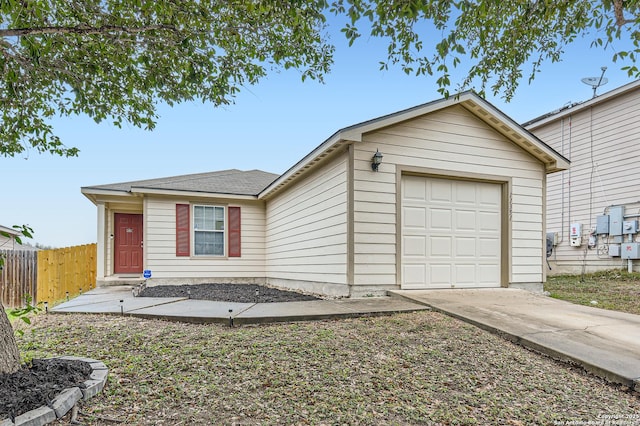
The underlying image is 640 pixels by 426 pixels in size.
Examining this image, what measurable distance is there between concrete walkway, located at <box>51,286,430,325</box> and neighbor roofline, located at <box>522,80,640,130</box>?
9733mm

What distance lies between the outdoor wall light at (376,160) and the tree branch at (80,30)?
344 centimetres

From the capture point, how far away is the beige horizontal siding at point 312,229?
6.44m

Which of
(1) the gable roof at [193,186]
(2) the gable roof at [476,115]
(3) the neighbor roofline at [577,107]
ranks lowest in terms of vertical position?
(1) the gable roof at [193,186]

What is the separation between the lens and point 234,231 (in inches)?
415

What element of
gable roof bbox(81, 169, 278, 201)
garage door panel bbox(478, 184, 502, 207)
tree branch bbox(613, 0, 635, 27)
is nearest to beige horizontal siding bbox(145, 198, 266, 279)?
gable roof bbox(81, 169, 278, 201)

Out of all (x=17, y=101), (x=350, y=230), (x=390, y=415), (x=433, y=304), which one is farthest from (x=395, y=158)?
(x=17, y=101)

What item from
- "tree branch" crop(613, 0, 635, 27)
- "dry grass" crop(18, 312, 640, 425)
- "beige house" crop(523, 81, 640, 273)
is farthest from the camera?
"beige house" crop(523, 81, 640, 273)

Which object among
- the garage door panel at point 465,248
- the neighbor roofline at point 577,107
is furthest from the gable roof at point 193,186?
the neighbor roofline at point 577,107

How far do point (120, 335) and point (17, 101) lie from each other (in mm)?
3316

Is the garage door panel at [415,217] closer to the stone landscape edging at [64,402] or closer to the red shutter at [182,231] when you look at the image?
the stone landscape edging at [64,402]

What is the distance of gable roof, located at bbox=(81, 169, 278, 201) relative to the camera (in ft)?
31.2

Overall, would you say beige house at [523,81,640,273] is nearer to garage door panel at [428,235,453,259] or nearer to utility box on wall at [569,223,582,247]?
utility box on wall at [569,223,582,247]

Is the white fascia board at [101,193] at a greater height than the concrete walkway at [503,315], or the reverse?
the white fascia board at [101,193]

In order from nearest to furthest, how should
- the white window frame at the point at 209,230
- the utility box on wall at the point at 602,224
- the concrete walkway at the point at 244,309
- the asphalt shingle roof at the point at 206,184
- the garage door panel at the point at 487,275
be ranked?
the concrete walkway at the point at 244,309 < the garage door panel at the point at 487,275 < the asphalt shingle roof at the point at 206,184 < the white window frame at the point at 209,230 < the utility box on wall at the point at 602,224
